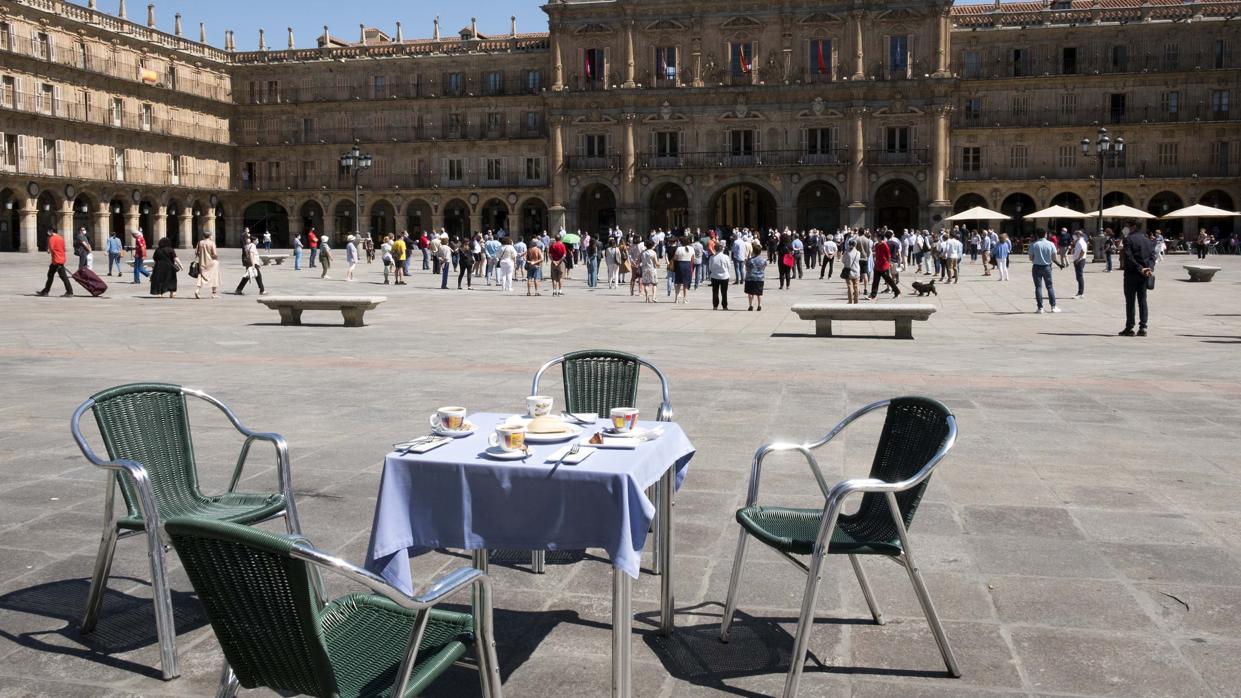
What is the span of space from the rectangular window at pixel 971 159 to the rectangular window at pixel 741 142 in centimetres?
960

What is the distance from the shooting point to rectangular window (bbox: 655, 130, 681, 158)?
2126 inches

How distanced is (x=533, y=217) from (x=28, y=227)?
22705 millimetres

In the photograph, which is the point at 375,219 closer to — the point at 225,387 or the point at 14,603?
the point at 225,387

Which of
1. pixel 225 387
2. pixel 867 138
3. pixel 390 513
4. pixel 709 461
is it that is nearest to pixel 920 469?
pixel 390 513

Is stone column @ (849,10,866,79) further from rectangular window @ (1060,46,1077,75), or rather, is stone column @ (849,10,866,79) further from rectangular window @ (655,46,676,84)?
rectangular window @ (1060,46,1077,75)

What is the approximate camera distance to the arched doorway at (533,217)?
58000 millimetres

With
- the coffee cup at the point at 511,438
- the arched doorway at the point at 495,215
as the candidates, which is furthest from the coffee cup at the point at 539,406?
the arched doorway at the point at 495,215

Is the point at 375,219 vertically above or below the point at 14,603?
above

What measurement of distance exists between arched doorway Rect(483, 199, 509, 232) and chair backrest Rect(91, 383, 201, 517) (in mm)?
A: 53966

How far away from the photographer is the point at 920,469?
425 cm

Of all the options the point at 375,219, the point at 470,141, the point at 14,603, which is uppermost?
the point at 470,141

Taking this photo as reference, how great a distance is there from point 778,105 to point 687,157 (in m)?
4.66

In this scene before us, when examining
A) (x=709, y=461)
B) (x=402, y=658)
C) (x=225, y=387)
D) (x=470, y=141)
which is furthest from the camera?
(x=470, y=141)

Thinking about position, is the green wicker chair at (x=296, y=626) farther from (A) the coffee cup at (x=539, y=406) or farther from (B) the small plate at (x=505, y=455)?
(A) the coffee cup at (x=539, y=406)
